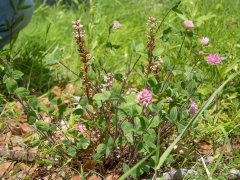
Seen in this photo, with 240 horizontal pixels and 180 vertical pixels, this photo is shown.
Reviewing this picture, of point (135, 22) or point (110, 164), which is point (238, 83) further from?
point (135, 22)

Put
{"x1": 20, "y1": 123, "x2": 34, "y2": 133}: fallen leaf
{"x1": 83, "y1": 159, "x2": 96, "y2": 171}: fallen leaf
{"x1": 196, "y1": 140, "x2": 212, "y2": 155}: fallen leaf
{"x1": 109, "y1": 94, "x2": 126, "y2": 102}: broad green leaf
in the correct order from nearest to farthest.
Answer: {"x1": 109, "y1": 94, "x2": 126, "y2": 102}: broad green leaf < {"x1": 83, "y1": 159, "x2": 96, "y2": 171}: fallen leaf < {"x1": 196, "y1": 140, "x2": 212, "y2": 155}: fallen leaf < {"x1": 20, "y1": 123, "x2": 34, "y2": 133}: fallen leaf

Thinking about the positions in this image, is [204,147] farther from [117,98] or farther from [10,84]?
[10,84]

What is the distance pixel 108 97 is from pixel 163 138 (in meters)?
0.54

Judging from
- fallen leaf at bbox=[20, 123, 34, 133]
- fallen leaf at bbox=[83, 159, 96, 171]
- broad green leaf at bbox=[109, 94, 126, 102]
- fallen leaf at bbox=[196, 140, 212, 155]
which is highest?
broad green leaf at bbox=[109, 94, 126, 102]

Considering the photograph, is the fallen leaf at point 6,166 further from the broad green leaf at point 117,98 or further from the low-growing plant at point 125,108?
the broad green leaf at point 117,98

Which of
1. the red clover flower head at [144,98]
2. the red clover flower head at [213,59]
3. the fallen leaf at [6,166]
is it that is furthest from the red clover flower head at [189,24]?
the fallen leaf at [6,166]

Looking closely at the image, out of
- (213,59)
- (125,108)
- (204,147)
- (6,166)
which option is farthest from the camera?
(204,147)

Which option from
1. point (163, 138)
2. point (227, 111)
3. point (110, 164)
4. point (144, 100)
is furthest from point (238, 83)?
point (144, 100)

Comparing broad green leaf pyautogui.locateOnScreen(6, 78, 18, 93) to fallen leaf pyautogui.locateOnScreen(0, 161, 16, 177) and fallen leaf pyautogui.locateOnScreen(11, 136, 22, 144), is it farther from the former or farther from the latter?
fallen leaf pyautogui.locateOnScreen(11, 136, 22, 144)

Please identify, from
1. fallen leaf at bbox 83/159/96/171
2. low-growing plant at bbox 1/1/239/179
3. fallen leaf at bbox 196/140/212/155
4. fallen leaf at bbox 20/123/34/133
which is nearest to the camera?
low-growing plant at bbox 1/1/239/179

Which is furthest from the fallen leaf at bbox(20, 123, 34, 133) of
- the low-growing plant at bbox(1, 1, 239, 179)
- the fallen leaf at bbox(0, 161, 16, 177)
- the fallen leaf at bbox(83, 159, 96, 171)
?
the fallen leaf at bbox(83, 159, 96, 171)

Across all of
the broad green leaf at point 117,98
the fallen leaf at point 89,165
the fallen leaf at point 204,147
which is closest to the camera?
the broad green leaf at point 117,98

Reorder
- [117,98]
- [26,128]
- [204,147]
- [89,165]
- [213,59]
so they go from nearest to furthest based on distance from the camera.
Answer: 1. [117,98]
2. [213,59]
3. [89,165]
4. [204,147]
5. [26,128]

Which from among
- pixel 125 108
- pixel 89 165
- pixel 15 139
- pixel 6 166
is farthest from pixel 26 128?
pixel 125 108
